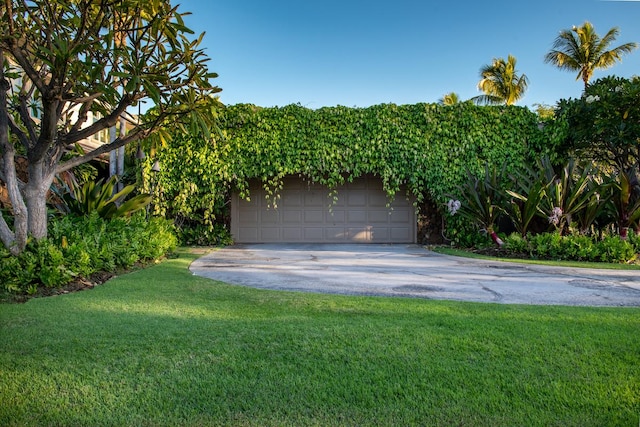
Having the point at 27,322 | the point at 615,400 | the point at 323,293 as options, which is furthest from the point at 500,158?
the point at 27,322

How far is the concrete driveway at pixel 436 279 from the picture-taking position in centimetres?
452

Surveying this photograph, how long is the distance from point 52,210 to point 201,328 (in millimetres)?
5879

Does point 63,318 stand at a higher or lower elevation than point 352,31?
lower

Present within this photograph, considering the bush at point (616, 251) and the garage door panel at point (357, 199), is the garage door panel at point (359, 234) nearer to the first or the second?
the garage door panel at point (357, 199)

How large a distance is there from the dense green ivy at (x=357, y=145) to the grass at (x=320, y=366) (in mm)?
6863

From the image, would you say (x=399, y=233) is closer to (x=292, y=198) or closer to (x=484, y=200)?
(x=292, y=198)

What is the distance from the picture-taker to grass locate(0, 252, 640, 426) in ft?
6.55

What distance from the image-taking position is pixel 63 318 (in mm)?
3420

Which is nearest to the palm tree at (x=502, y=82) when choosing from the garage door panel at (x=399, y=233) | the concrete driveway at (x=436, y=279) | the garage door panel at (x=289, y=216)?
the garage door panel at (x=399, y=233)

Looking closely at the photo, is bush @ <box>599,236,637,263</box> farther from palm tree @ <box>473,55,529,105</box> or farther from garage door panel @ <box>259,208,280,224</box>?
palm tree @ <box>473,55,529,105</box>

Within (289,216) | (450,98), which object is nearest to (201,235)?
(289,216)

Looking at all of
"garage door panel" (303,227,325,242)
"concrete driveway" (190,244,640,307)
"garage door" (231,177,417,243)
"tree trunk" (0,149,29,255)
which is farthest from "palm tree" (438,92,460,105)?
"tree trunk" (0,149,29,255)

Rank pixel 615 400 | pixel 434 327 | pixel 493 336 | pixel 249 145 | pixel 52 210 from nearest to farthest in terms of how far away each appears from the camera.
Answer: pixel 615 400 → pixel 493 336 → pixel 434 327 → pixel 52 210 → pixel 249 145

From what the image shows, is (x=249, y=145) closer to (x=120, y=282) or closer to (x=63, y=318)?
(x=120, y=282)
